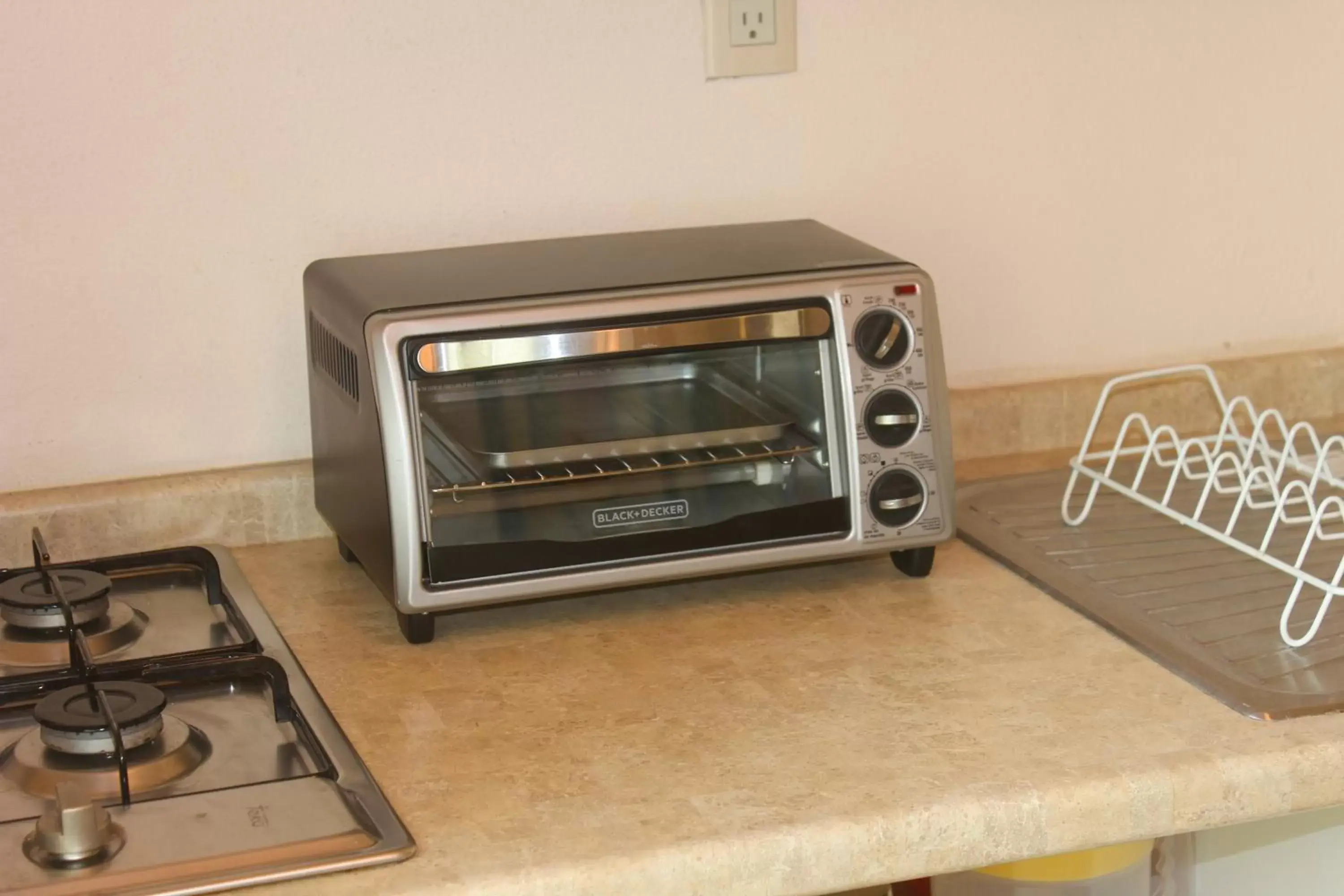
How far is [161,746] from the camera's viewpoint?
0.95m

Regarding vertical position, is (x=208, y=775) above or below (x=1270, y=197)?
below

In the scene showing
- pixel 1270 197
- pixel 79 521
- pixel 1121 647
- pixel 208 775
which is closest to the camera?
pixel 208 775

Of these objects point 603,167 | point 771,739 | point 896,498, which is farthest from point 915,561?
point 603,167

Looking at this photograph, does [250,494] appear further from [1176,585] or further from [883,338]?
[1176,585]

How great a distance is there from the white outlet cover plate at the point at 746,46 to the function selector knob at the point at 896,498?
1.40 ft

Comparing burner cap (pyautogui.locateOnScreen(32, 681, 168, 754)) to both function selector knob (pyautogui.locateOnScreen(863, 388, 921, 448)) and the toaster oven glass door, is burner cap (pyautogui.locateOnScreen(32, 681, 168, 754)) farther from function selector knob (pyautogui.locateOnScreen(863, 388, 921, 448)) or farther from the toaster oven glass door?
function selector knob (pyautogui.locateOnScreen(863, 388, 921, 448))

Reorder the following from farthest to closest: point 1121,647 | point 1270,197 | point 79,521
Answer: point 1270,197 < point 79,521 < point 1121,647

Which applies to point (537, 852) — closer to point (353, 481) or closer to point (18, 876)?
→ point (18, 876)

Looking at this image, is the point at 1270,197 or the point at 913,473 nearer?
the point at 913,473

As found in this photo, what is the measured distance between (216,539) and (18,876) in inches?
20.6

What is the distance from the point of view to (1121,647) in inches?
43.1

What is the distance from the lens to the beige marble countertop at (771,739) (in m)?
0.86

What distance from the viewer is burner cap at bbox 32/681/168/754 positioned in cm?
93

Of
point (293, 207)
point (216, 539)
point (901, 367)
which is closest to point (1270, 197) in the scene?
point (901, 367)
